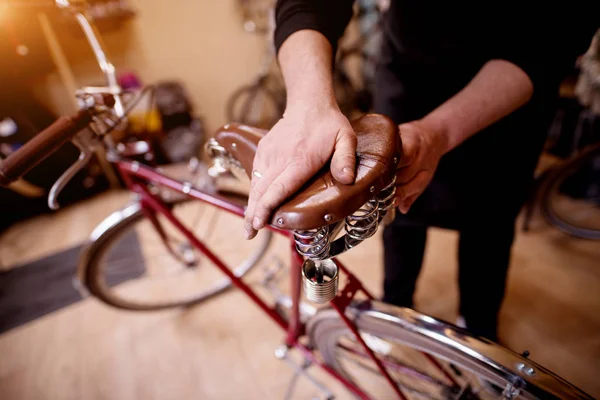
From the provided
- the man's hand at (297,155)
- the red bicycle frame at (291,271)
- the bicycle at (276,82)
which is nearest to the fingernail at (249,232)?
the man's hand at (297,155)

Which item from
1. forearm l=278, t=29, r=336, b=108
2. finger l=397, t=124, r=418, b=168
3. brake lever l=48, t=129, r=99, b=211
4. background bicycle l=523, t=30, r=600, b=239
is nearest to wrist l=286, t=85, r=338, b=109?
forearm l=278, t=29, r=336, b=108

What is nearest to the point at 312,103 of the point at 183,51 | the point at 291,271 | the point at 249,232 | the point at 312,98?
the point at 312,98

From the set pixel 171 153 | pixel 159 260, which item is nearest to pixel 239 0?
pixel 171 153

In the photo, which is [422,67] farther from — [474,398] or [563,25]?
[474,398]

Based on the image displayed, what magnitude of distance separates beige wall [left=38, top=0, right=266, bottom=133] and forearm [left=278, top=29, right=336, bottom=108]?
2.38 meters

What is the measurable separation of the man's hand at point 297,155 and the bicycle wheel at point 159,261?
878 millimetres

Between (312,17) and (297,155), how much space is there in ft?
1.25

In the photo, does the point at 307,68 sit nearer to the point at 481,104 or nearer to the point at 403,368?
the point at 481,104

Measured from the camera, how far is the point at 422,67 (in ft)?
2.51

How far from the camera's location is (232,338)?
142 cm

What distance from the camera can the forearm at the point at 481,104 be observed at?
0.55 m

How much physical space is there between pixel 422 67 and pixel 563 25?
0.27 metres

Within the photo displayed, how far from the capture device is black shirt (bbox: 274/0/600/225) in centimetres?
57

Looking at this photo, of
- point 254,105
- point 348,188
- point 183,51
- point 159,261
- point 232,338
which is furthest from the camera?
point 254,105
